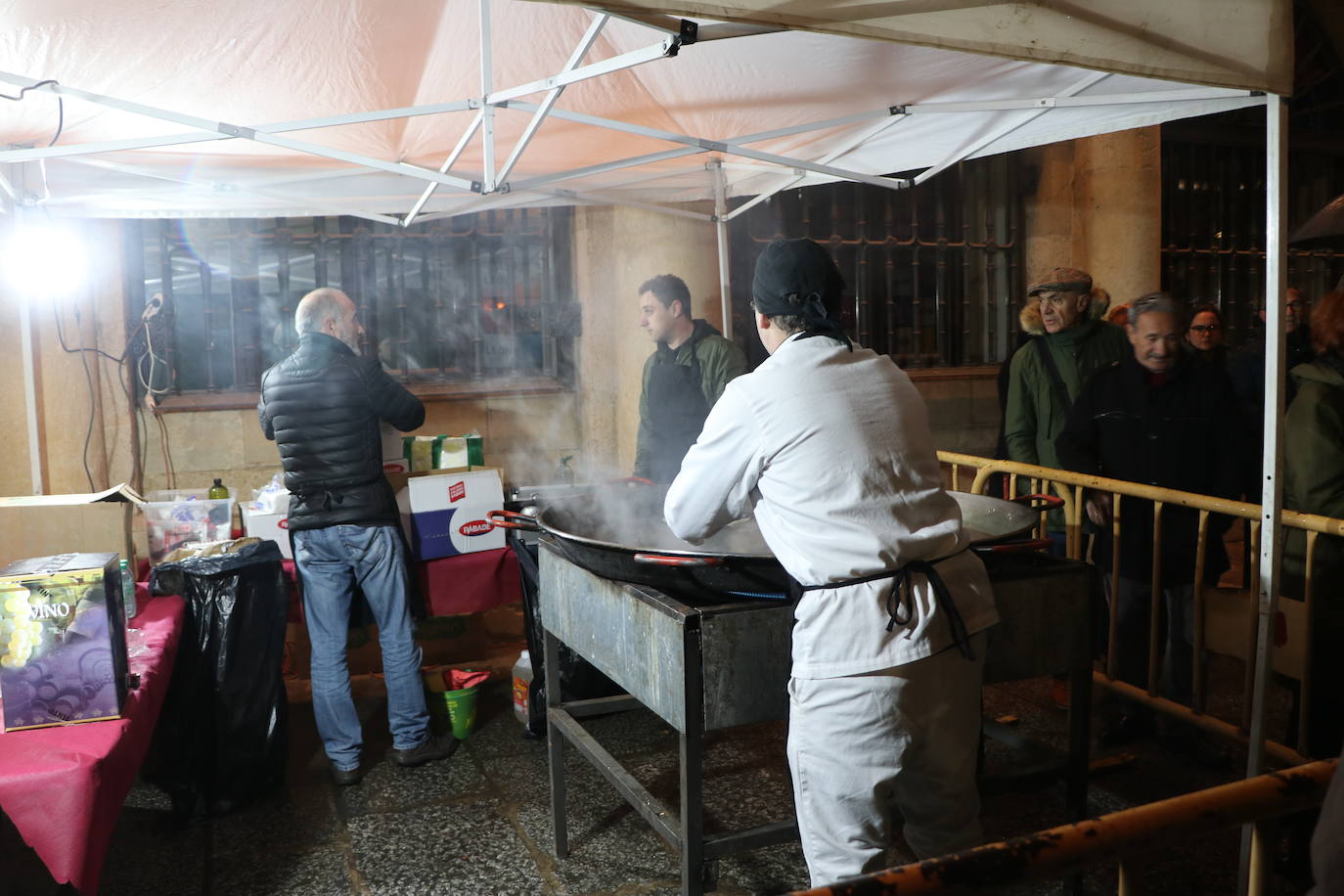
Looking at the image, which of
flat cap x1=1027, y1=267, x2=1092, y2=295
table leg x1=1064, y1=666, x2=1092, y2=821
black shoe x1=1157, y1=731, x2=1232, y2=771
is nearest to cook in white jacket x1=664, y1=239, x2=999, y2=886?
table leg x1=1064, y1=666, x2=1092, y2=821

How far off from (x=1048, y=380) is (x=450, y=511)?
3087 millimetres

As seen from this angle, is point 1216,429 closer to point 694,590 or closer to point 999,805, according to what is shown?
point 999,805

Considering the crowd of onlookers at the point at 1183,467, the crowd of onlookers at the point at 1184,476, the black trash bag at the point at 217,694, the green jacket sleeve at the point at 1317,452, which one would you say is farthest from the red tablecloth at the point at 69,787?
the green jacket sleeve at the point at 1317,452

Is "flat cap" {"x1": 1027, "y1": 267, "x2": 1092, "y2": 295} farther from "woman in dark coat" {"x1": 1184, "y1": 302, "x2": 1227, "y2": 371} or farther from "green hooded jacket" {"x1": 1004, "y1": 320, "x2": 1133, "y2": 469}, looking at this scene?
"woman in dark coat" {"x1": 1184, "y1": 302, "x2": 1227, "y2": 371}

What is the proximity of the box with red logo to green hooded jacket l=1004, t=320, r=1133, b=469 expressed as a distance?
106 inches

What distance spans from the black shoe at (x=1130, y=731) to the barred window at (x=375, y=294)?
14.3 ft

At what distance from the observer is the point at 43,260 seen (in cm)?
503

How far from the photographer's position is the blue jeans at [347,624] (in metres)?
4.20

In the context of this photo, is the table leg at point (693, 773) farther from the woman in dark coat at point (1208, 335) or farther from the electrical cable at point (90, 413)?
the electrical cable at point (90, 413)

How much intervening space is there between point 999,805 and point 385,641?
2689mm

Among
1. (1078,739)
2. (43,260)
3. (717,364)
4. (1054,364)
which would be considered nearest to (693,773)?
(1078,739)

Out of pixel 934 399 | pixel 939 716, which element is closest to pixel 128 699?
pixel 939 716

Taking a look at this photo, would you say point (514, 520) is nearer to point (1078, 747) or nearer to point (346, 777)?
point (346, 777)

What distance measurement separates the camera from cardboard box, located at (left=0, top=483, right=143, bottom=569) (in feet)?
12.1
